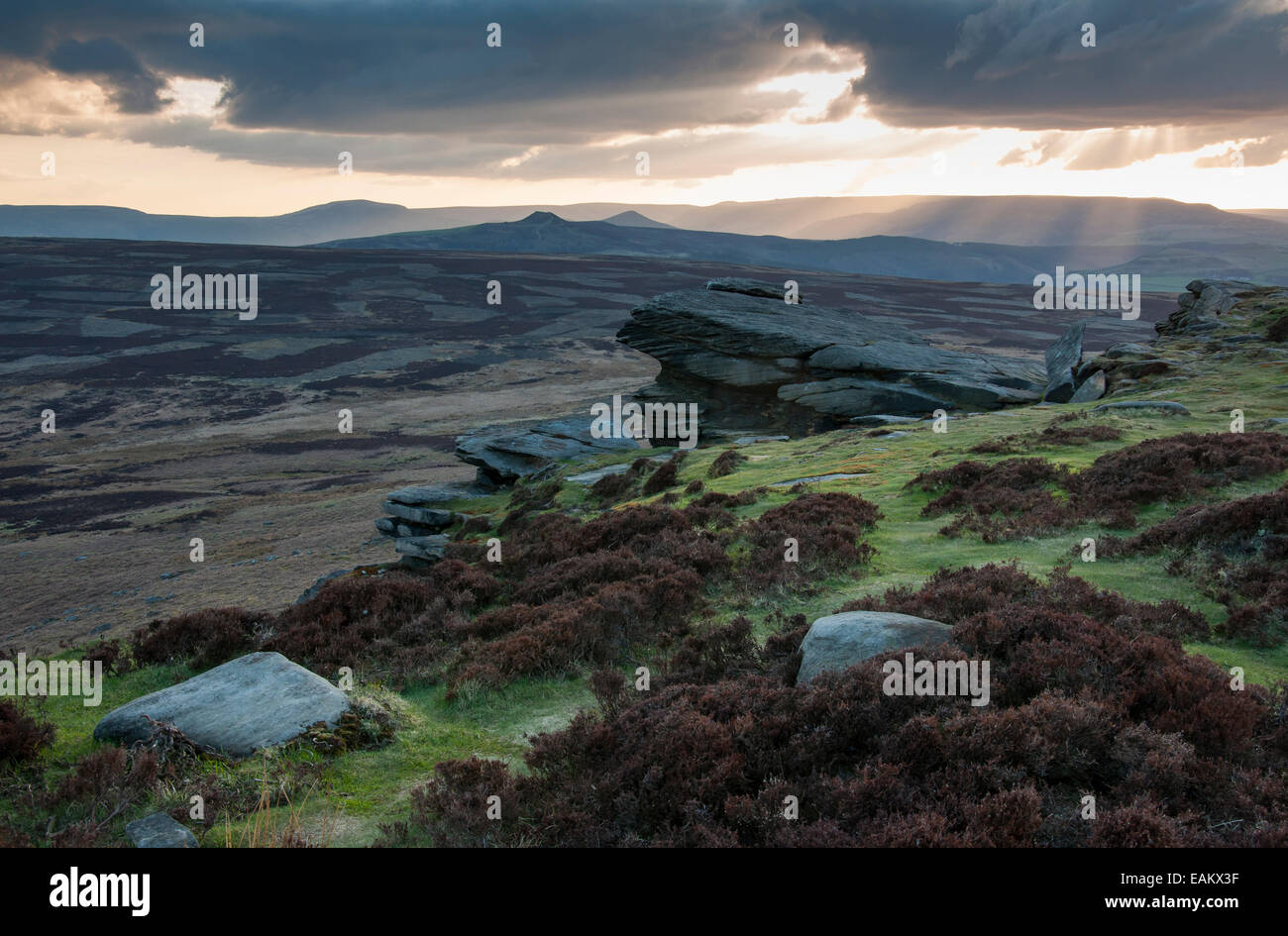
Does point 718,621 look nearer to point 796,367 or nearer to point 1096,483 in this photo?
point 1096,483

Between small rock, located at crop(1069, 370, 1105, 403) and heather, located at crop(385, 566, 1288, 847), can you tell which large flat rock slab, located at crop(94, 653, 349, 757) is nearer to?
heather, located at crop(385, 566, 1288, 847)

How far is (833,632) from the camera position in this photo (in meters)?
8.97

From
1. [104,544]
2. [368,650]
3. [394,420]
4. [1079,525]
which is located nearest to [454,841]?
[368,650]

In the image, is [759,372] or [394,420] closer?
[759,372]

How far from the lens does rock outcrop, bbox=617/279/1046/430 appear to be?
1572 inches

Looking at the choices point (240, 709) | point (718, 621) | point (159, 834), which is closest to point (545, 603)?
point (718, 621)

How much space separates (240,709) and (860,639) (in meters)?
7.55

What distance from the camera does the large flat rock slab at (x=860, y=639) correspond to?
8.51 m

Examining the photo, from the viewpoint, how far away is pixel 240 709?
371 inches

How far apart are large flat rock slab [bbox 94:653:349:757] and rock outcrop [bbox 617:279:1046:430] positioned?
110 feet

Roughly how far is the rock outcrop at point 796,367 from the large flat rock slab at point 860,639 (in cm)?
3152

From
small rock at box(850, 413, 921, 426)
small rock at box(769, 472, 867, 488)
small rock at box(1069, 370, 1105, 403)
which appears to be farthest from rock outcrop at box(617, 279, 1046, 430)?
small rock at box(769, 472, 867, 488)

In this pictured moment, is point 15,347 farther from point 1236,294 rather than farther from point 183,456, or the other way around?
point 1236,294
